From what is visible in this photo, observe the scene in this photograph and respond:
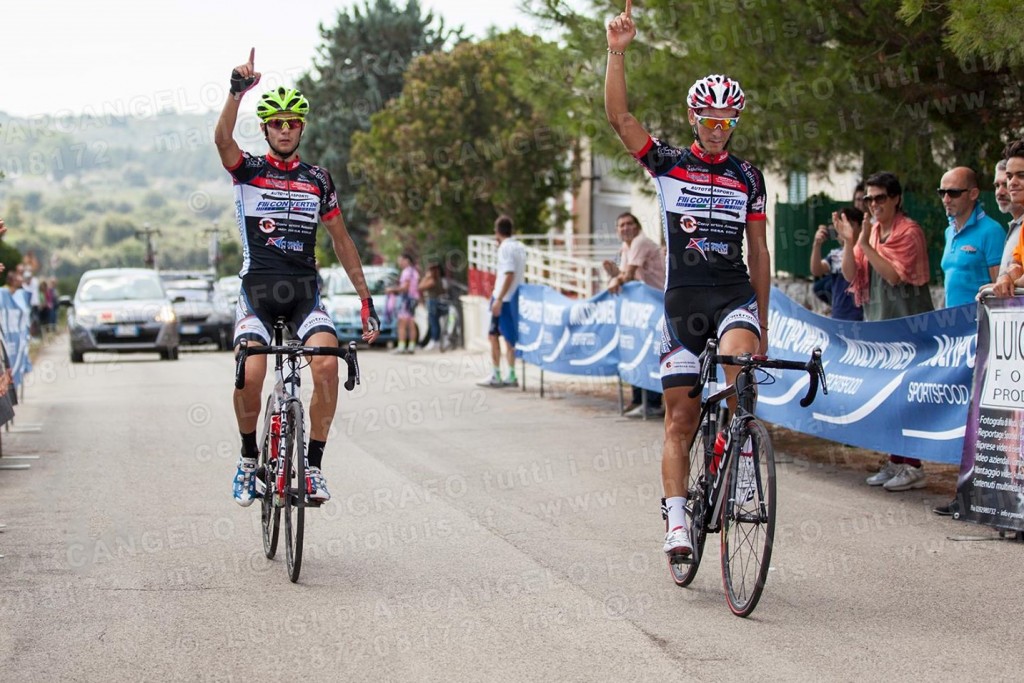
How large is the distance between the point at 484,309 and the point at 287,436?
2400 cm

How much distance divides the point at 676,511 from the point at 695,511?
90 mm

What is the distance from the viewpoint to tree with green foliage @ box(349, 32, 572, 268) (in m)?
37.4

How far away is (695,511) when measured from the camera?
22.0 ft

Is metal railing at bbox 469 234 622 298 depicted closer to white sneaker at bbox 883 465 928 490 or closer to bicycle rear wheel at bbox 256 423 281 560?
white sneaker at bbox 883 465 928 490

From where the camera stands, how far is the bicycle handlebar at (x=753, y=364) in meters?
6.07

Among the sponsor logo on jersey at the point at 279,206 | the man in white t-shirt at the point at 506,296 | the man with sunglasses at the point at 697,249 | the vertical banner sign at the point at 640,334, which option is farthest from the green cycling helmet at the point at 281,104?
the man in white t-shirt at the point at 506,296

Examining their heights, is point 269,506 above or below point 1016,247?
below

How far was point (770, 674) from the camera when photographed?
17.5ft

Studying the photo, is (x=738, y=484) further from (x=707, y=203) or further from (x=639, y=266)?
(x=639, y=266)

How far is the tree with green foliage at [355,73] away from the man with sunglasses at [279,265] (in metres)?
48.6

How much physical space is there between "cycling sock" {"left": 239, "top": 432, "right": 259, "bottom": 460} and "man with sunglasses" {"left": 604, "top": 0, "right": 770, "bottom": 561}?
224 cm

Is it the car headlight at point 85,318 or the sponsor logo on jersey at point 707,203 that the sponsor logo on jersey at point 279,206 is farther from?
the car headlight at point 85,318

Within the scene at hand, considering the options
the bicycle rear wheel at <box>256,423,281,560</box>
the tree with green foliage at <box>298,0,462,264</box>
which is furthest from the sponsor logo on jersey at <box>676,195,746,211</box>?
the tree with green foliage at <box>298,0,462,264</box>

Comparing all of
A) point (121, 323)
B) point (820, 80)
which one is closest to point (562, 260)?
point (121, 323)
